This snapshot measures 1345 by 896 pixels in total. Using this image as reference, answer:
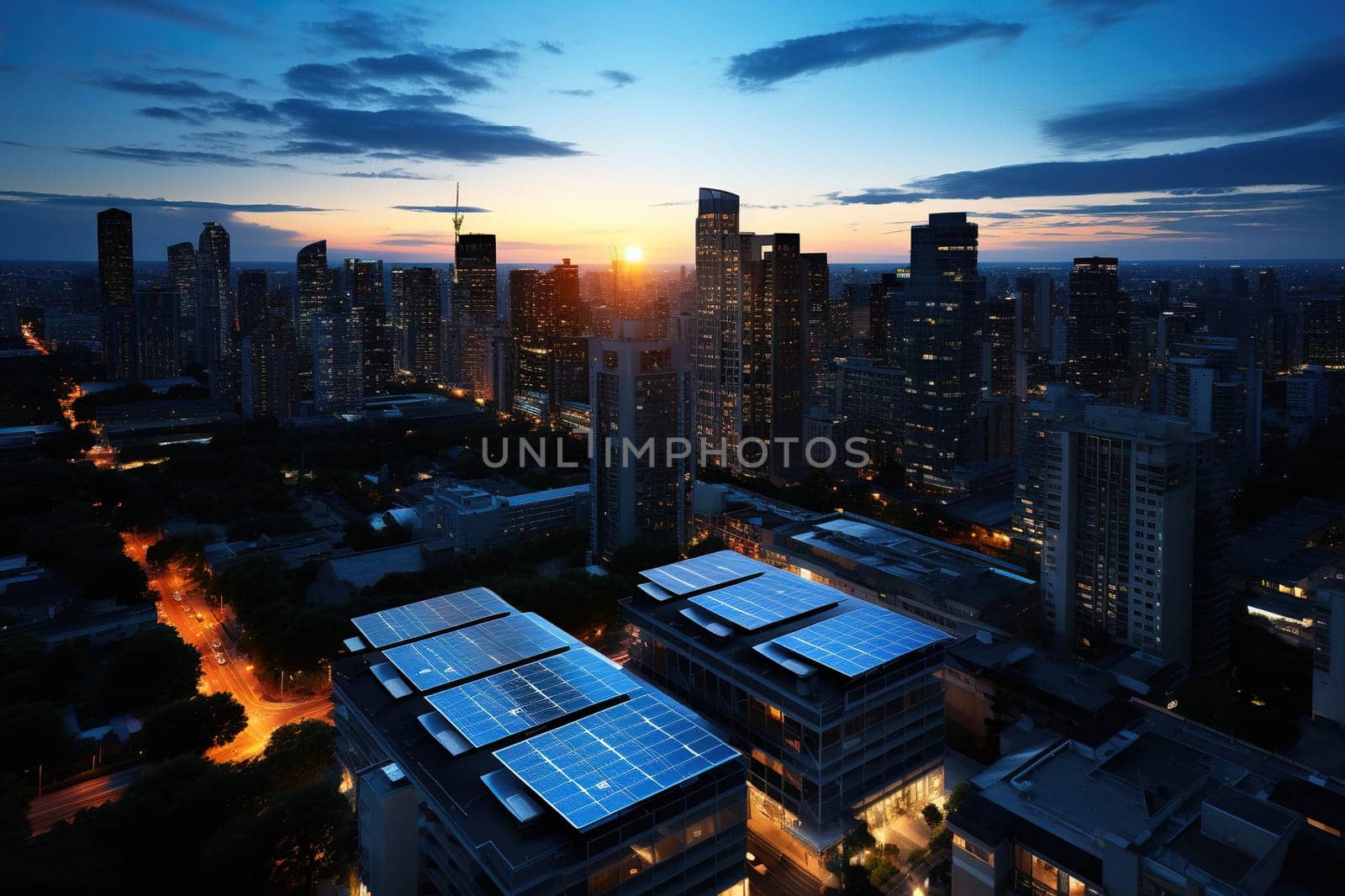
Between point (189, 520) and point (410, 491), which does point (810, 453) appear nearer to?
point (410, 491)

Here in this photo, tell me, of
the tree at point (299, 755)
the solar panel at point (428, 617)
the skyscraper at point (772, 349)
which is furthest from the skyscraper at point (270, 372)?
the tree at point (299, 755)

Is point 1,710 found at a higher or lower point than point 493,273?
lower

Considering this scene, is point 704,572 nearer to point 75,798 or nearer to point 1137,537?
point 1137,537

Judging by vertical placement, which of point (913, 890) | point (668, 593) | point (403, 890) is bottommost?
point (913, 890)

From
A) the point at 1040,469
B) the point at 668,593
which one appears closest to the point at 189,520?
the point at 668,593

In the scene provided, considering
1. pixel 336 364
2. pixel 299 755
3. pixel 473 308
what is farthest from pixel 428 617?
pixel 473 308

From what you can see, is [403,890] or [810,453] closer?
[403,890]

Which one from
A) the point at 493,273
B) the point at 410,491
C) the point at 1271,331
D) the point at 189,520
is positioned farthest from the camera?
the point at 493,273

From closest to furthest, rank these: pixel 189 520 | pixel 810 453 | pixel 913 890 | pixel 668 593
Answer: pixel 913 890 → pixel 668 593 → pixel 189 520 → pixel 810 453
